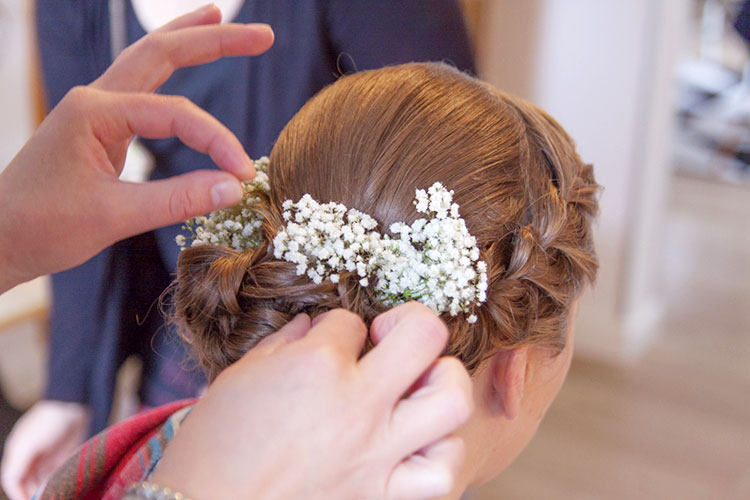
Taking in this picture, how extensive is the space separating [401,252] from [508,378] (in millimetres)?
228

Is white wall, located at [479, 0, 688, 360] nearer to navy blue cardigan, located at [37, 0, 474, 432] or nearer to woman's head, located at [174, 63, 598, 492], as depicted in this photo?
navy blue cardigan, located at [37, 0, 474, 432]

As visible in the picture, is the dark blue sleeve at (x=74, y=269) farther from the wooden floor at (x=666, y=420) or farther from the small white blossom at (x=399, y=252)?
the wooden floor at (x=666, y=420)

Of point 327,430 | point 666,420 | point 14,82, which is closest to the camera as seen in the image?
point 327,430

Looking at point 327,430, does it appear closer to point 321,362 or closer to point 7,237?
point 321,362

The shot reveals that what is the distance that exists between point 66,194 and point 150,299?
51cm

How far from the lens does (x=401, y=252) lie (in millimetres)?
704

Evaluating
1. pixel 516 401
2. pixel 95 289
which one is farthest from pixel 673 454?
pixel 95 289

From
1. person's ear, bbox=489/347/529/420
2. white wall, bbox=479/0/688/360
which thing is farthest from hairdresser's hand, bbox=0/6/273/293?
white wall, bbox=479/0/688/360

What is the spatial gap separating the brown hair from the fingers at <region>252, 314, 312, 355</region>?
7 centimetres

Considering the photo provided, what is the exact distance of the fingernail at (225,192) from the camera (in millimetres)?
604

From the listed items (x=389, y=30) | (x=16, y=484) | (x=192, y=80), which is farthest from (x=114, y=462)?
(x=389, y=30)

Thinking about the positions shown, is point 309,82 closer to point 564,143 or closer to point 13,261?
point 564,143

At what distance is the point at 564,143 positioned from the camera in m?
0.88

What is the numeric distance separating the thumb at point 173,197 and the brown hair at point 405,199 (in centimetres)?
12
